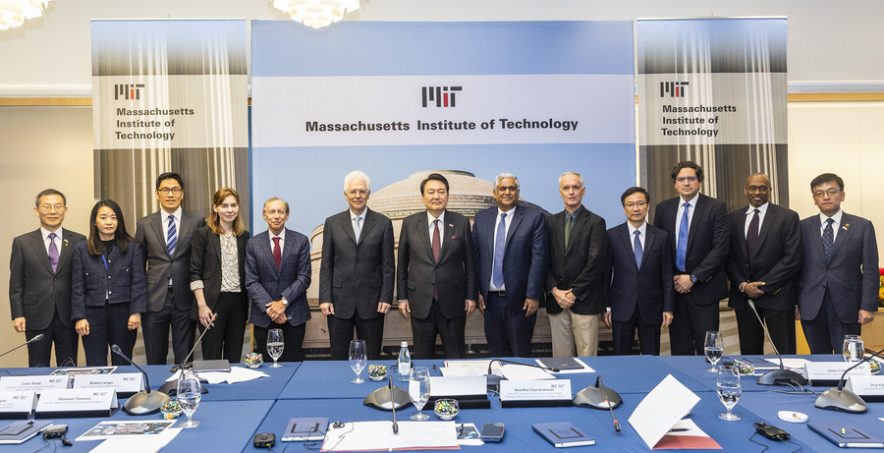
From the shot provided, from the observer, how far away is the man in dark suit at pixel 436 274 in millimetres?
4227

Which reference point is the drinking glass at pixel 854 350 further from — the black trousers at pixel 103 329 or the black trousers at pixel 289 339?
the black trousers at pixel 103 329

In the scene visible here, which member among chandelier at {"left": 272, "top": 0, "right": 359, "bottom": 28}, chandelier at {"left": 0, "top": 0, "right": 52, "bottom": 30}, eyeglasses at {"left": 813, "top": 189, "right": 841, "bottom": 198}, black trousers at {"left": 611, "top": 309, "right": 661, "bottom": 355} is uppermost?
chandelier at {"left": 272, "top": 0, "right": 359, "bottom": 28}

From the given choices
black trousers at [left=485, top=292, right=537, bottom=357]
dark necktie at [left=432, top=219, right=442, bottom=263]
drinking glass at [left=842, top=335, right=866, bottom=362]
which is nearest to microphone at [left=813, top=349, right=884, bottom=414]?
drinking glass at [left=842, top=335, right=866, bottom=362]

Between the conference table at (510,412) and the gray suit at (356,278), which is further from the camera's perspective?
the gray suit at (356,278)

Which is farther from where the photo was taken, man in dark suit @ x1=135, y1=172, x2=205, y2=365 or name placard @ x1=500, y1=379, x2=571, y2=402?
man in dark suit @ x1=135, y1=172, x2=205, y2=365

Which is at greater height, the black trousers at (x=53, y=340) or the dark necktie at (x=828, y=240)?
the dark necktie at (x=828, y=240)

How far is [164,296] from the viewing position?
426 centimetres

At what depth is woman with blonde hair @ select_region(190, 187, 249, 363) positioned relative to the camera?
13.7ft

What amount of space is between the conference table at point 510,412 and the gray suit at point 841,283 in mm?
2178

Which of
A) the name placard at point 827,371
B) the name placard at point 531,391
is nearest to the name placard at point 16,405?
the name placard at point 531,391

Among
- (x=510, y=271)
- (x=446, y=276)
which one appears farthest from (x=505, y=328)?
(x=446, y=276)

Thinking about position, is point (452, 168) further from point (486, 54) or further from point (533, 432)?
point (533, 432)

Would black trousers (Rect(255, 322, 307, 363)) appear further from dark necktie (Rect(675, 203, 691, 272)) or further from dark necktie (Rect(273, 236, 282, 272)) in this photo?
dark necktie (Rect(675, 203, 691, 272))

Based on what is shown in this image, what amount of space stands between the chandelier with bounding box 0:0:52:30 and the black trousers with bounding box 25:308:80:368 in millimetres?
2102
